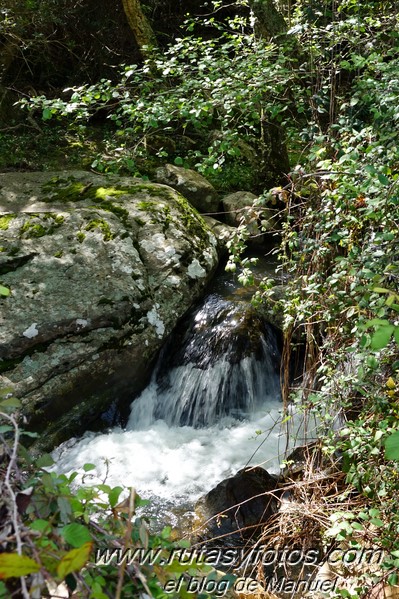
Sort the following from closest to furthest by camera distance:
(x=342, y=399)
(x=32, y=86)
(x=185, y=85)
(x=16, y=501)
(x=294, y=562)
A: 1. (x=16, y=501)
2. (x=342, y=399)
3. (x=294, y=562)
4. (x=185, y=85)
5. (x=32, y=86)

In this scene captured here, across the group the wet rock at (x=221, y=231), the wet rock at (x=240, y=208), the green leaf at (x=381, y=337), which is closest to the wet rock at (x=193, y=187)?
the wet rock at (x=240, y=208)

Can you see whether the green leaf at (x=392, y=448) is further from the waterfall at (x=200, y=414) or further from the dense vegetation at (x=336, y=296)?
the waterfall at (x=200, y=414)

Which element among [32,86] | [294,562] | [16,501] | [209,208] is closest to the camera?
[16,501]

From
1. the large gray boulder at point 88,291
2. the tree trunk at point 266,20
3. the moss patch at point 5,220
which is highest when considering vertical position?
the tree trunk at point 266,20

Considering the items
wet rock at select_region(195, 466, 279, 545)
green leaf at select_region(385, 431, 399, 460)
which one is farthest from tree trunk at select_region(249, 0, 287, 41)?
green leaf at select_region(385, 431, 399, 460)

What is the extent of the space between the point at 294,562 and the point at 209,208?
15.7ft

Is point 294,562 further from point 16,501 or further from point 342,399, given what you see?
point 16,501

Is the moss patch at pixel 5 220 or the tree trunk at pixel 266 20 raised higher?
the tree trunk at pixel 266 20

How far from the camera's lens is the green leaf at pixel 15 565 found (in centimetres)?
79

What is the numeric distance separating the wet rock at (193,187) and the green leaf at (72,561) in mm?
6378

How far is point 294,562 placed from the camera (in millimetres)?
3203

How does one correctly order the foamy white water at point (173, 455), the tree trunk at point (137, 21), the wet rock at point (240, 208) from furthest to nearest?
1. the tree trunk at point (137, 21)
2. the wet rock at point (240, 208)
3. the foamy white water at point (173, 455)

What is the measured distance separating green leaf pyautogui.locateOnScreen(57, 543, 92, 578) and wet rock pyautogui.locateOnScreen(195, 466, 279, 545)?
267 centimetres

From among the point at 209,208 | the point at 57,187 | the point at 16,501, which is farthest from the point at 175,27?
the point at 16,501
